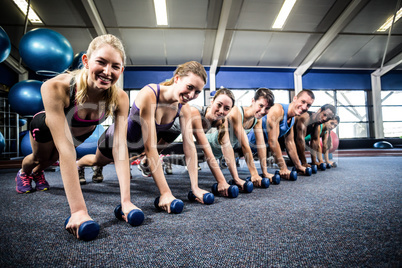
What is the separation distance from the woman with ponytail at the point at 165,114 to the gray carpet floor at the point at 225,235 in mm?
138

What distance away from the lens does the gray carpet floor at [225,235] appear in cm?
58

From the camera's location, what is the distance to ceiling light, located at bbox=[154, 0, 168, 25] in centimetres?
438

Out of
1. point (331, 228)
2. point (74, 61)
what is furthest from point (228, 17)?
point (331, 228)

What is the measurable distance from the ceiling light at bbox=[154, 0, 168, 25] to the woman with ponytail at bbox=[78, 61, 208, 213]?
3.86 metres

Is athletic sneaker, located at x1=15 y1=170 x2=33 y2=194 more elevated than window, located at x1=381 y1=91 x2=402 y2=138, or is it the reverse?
window, located at x1=381 y1=91 x2=402 y2=138

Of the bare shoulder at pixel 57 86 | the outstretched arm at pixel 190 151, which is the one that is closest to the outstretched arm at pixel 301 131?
the outstretched arm at pixel 190 151

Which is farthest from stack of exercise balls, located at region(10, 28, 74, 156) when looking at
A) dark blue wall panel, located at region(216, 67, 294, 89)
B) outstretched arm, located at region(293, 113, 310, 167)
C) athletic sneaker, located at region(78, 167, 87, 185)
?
dark blue wall panel, located at region(216, 67, 294, 89)

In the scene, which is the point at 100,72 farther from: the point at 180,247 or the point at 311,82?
the point at 311,82

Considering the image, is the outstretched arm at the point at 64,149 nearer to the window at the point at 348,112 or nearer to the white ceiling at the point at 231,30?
the white ceiling at the point at 231,30

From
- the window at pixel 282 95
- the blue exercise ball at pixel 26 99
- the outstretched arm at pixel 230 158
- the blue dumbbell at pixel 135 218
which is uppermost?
the window at pixel 282 95

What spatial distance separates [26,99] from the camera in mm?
2676

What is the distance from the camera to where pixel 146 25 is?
16.2 ft

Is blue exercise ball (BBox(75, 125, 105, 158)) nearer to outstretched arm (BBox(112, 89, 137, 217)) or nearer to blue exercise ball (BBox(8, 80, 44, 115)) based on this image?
blue exercise ball (BBox(8, 80, 44, 115))

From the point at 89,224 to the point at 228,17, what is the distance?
16.6 ft
